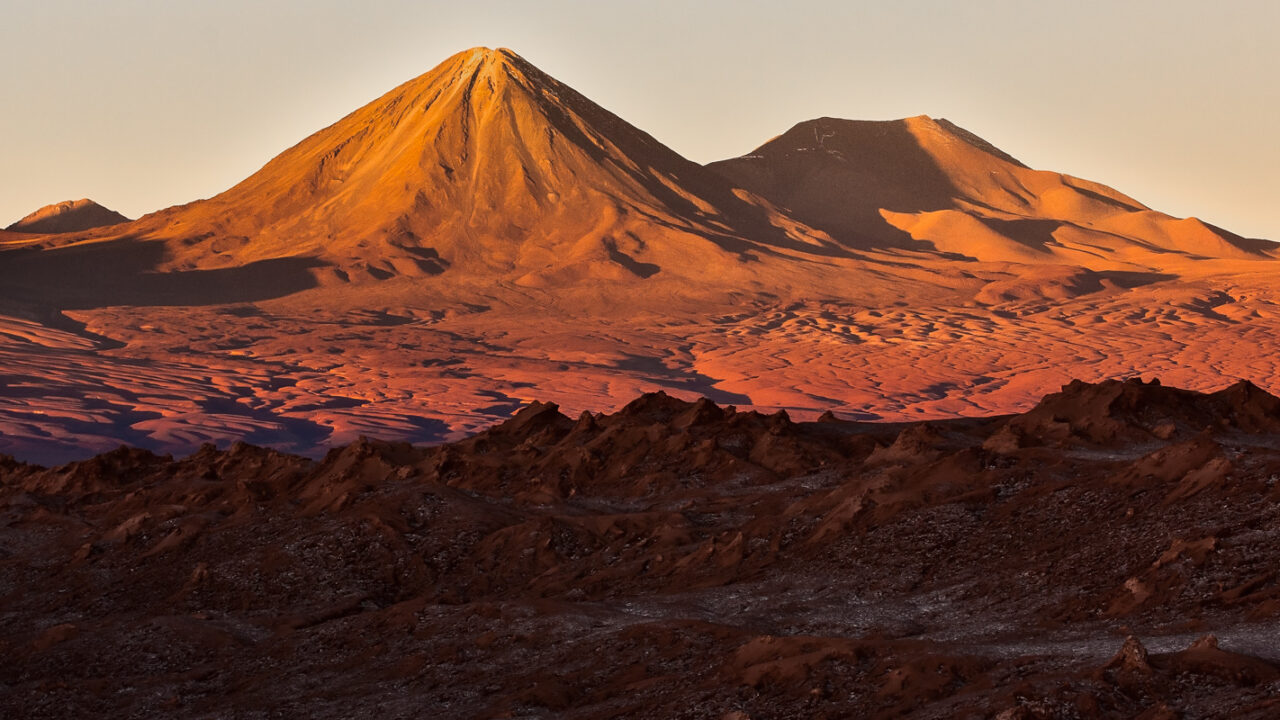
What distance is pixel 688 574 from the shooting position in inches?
949

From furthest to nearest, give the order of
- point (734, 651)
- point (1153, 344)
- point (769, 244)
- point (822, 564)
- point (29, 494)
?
point (769, 244) < point (1153, 344) < point (29, 494) < point (822, 564) < point (734, 651)

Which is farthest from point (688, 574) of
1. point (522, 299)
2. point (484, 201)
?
point (484, 201)

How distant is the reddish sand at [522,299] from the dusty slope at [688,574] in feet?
184

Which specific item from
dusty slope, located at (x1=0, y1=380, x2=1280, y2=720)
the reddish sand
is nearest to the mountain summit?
the reddish sand

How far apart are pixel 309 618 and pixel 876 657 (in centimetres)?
1149

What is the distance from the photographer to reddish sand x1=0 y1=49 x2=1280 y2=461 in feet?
335

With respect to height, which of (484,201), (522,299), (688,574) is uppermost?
(484,201)

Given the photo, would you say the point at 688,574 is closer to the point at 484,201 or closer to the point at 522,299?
the point at 522,299

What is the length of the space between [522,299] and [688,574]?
384 ft

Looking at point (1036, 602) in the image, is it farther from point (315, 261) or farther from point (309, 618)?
point (315, 261)

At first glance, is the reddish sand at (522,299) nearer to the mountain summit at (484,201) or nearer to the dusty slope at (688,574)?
the mountain summit at (484,201)

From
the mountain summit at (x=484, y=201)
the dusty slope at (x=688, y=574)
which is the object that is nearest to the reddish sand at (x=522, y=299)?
the mountain summit at (x=484, y=201)

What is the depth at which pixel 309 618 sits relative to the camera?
76.5 feet

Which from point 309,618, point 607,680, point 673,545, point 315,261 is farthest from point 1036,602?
point 315,261
